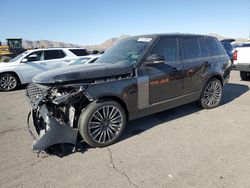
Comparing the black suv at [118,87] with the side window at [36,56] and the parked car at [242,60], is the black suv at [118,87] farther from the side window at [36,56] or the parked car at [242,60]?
the side window at [36,56]

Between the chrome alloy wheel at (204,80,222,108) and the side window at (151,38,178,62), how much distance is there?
4.75 ft

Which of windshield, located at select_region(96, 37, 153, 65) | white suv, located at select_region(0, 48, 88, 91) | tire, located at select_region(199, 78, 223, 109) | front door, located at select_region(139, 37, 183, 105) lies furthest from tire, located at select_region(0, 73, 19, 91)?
tire, located at select_region(199, 78, 223, 109)

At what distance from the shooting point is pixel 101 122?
401cm

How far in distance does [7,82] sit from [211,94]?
7.94 meters

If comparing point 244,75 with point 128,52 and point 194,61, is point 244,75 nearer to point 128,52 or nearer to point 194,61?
point 194,61

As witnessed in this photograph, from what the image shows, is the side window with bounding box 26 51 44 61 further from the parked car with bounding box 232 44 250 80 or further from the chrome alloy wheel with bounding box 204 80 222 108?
the parked car with bounding box 232 44 250 80

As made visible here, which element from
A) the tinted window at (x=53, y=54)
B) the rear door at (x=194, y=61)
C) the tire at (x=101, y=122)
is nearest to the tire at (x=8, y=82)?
the tinted window at (x=53, y=54)

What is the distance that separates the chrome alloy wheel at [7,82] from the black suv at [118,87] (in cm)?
605

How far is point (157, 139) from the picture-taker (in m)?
4.26

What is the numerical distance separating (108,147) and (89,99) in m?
0.91

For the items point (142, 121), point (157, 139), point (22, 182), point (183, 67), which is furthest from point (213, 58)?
point (22, 182)

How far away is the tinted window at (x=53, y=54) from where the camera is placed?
10453 mm

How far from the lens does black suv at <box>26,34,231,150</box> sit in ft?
12.3

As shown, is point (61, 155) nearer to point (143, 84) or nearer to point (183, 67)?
point (143, 84)
